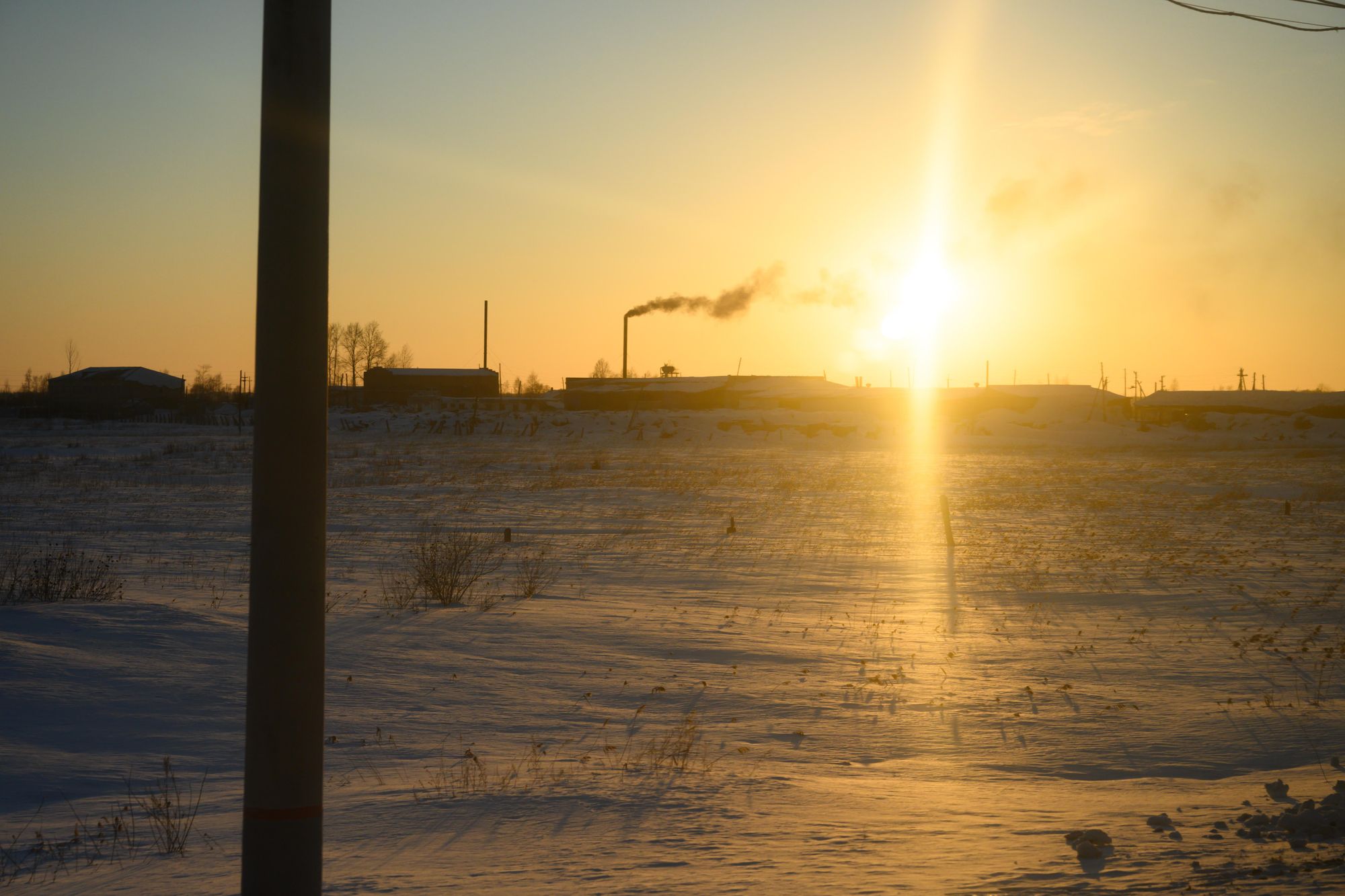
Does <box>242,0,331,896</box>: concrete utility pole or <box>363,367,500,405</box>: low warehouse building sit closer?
<box>242,0,331,896</box>: concrete utility pole

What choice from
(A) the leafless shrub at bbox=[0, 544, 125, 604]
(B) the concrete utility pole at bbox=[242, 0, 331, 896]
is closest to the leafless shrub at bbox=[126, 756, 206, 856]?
(B) the concrete utility pole at bbox=[242, 0, 331, 896]

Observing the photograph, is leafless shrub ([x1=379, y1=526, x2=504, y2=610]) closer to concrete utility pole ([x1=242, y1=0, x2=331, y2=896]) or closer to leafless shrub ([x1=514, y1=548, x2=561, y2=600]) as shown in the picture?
leafless shrub ([x1=514, y1=548, x2=561, y2=600])

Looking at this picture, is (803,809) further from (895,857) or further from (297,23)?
(297,23)

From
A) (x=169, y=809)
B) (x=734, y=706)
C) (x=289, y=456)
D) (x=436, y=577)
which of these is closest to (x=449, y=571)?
(x=436, y=577)

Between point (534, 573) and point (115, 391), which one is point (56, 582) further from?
point (115, 391)

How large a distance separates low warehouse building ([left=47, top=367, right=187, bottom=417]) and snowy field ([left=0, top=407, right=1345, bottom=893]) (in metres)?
48.9

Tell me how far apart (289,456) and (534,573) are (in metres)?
12.1

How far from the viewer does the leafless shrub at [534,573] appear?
1398cm

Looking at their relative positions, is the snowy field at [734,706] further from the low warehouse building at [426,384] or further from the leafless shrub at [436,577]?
the low warehouse building at [426,384]

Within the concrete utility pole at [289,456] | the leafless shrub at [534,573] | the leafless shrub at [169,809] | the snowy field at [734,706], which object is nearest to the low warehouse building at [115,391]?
the snowy field at [734,706]

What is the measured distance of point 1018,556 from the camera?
711 inches

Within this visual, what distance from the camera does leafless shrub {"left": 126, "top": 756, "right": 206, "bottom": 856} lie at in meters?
5.05

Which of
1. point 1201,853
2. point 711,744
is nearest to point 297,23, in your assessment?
point 1201,853

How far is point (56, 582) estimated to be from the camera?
1180 centimetres
